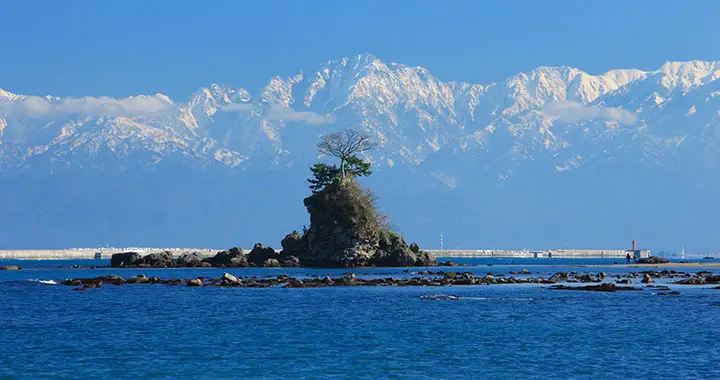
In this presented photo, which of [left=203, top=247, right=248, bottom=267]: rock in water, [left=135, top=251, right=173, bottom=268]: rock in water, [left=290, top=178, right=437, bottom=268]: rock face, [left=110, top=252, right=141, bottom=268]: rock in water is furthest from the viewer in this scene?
[left=110, top=252, right=141, bottom=268]: rock in water

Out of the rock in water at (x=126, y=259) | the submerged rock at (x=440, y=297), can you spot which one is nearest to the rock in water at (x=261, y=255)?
the rock in water at (x=126, y=259)

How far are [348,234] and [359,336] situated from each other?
9208cm

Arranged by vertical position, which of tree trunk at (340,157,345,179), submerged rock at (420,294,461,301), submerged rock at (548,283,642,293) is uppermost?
tree trunk at (340,157,345,179)

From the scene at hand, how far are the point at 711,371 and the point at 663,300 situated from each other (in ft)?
116

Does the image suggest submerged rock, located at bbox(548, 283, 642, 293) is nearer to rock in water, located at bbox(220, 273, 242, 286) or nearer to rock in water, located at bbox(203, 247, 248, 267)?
rock in water, located at bbox(220, 273, 242, 286)

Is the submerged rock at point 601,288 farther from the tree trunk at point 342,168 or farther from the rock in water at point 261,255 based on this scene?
the rock in water at point 261,255

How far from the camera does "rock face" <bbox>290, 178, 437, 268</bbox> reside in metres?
140

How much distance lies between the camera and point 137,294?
79312 mm

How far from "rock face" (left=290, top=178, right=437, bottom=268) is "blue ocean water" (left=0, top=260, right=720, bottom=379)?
63142 mm

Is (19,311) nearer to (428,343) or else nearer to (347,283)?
(428,343)

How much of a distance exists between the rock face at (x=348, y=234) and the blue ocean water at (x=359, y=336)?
6314cm

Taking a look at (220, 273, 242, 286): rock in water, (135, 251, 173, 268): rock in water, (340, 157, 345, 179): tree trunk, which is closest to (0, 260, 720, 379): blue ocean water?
(220, 273, 242, 286): rock in water

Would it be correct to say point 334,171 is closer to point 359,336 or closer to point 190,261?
point 190,261

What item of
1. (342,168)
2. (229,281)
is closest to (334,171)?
(342,168)
